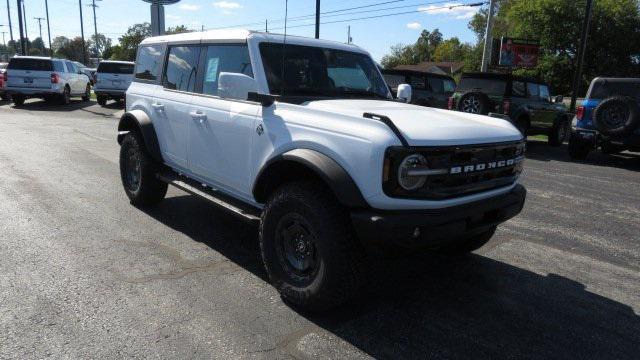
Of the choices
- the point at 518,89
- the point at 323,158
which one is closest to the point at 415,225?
the point at 323,158

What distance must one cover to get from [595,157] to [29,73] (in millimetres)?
19337

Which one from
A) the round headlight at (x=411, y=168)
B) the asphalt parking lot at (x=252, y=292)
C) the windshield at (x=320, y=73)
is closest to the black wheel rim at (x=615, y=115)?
the asphalt parking lot at (x=252, y=292)

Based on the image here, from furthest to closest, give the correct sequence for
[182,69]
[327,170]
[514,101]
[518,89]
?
[518,89]
[514,101]
[182,69]
[327,170]

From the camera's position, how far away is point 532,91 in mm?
13055

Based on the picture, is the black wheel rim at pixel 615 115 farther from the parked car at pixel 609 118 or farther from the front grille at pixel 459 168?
the front grille at pixel 459 168

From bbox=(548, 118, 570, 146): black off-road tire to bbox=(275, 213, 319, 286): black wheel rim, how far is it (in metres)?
12.4

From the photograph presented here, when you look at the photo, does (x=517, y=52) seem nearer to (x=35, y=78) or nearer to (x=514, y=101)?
(x=514, y=101)

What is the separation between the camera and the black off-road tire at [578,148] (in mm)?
10819

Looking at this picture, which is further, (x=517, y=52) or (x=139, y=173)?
(x=517, y=52)

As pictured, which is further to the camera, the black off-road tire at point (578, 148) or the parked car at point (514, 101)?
the parked car at point (514, 101)

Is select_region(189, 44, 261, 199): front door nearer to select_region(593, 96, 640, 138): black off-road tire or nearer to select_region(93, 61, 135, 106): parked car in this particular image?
select_region(593, 96, 640, 138): black off-road tire

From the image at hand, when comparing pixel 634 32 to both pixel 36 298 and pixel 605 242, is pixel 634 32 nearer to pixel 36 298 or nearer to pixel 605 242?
pixel 605 242

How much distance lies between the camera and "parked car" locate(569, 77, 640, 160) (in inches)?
378

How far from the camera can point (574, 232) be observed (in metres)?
5.53
